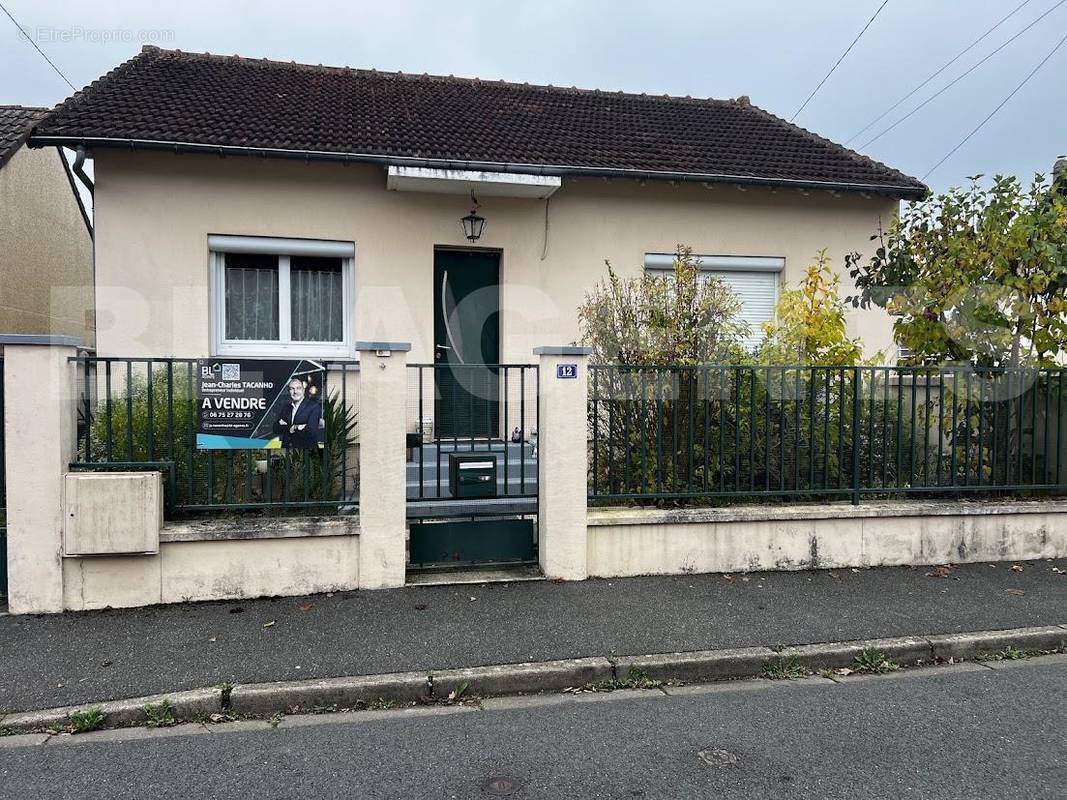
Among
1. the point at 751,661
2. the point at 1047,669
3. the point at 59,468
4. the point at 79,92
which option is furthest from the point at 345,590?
the point at 79,92

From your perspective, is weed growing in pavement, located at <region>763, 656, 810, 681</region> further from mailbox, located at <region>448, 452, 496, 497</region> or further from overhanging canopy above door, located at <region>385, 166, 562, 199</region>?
overhanging canopy above door, located at <region>385, 166, 562, 199</region>

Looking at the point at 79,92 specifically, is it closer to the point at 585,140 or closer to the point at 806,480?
the point at 585,140

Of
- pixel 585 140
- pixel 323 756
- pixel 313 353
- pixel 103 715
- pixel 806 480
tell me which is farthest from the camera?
pixel 585 140

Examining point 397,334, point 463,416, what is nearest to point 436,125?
point 397,334

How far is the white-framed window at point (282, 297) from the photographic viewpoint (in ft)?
27.8

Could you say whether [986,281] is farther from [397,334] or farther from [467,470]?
[397,334]

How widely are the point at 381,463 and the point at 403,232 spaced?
4078 millimetres

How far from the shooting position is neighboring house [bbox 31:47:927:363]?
8.08 metres

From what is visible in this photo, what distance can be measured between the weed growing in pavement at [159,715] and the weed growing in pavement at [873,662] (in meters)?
3.88

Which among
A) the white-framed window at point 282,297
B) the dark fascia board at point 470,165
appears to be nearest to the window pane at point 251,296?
the white-framed window at point 282,297

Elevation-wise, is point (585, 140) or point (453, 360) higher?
point (585, 140)

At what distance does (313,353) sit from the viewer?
8703 mm

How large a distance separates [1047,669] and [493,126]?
27.5ft

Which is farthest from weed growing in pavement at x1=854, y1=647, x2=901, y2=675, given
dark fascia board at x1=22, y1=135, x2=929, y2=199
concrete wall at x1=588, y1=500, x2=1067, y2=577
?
dark fascia board at x1=22, y1=135, x2=929, y2=199
